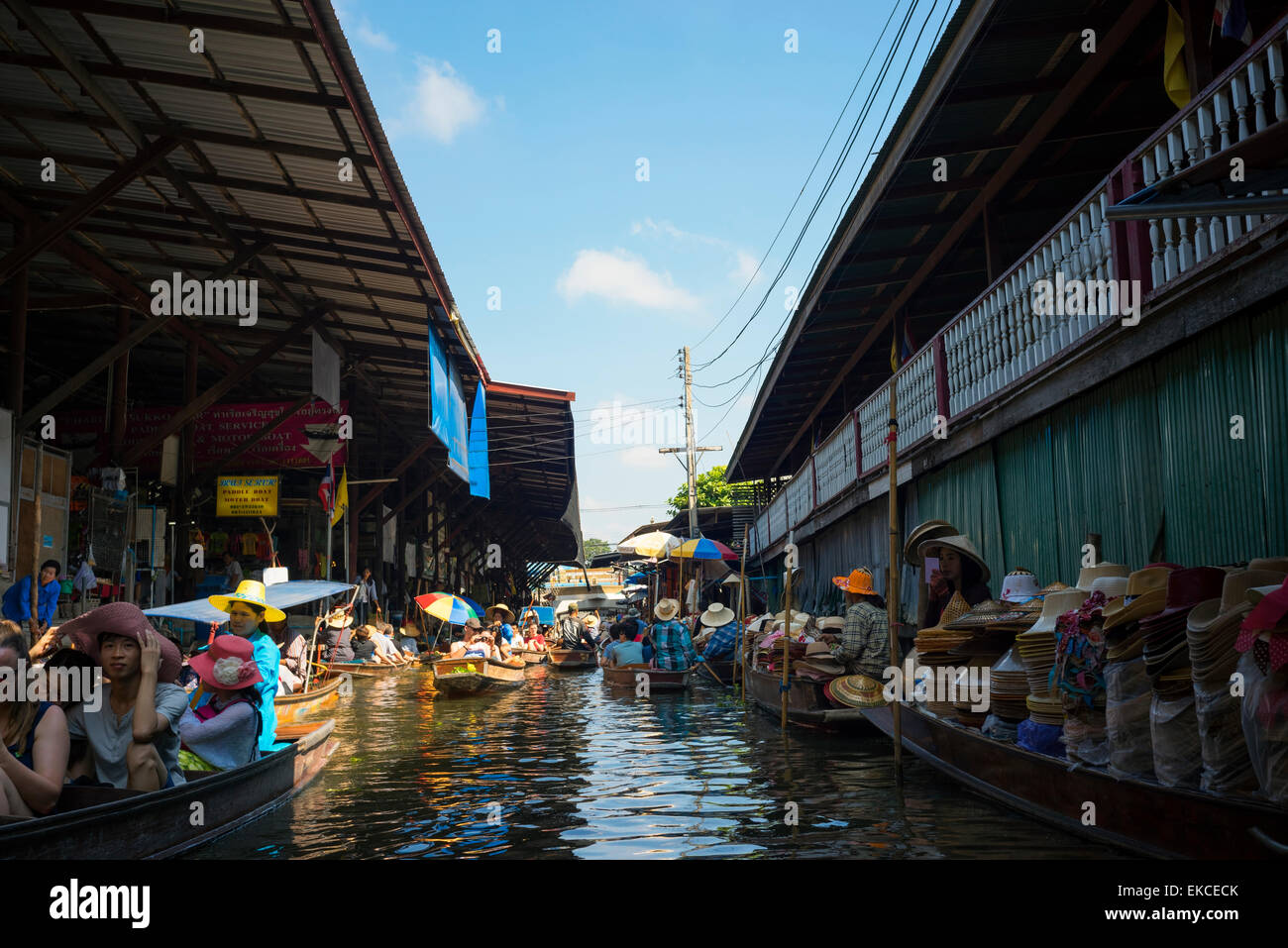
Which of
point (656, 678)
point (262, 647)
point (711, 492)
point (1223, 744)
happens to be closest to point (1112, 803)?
point (1223, 744)

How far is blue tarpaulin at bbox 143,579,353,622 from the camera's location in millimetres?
11155

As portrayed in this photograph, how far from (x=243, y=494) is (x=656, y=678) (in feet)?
25.3

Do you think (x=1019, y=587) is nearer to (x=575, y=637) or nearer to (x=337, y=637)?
(x=337, y=637)

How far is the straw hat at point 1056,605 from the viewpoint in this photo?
6.17m

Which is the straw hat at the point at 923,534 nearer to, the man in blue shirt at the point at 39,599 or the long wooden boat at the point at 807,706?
the long wooden boat at the point at 807,706

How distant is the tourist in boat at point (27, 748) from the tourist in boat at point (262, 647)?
2079mm

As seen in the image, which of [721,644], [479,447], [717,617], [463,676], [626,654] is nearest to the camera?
[463,676]

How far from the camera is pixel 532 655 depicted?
94.2 ft

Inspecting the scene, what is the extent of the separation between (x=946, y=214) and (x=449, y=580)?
97.0ft

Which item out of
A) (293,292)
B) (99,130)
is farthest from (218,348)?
(99,130)

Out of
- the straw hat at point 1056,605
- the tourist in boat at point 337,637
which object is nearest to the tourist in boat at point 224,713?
the straw hat at point 1056,605

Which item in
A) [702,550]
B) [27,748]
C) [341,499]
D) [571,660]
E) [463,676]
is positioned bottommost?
[571,660]

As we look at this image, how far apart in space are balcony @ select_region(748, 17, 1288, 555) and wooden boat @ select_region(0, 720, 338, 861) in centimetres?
566

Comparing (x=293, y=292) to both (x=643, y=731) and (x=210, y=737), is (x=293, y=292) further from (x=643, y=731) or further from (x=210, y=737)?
(x=210, y=737)
